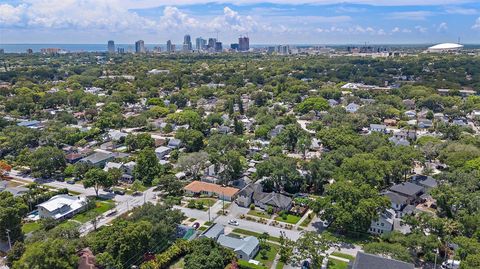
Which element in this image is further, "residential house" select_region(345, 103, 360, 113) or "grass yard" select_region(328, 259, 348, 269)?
"residential house" select_region(345, 103, 360, 113)

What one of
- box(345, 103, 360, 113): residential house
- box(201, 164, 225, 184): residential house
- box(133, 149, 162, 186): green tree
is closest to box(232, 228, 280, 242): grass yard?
box(201, 164, 225, 184): residential house

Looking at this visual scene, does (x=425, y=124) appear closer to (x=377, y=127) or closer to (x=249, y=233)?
(x=377, y=127)

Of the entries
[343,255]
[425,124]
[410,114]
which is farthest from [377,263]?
[410,114]

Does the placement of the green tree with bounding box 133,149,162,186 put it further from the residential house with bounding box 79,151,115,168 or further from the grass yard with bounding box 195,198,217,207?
the grass yard with bounding box 195,198,217,207

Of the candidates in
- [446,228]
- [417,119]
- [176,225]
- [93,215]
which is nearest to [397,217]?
[446,228]

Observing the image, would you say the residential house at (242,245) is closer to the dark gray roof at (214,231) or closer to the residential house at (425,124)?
the dark gray roof at (214,231)

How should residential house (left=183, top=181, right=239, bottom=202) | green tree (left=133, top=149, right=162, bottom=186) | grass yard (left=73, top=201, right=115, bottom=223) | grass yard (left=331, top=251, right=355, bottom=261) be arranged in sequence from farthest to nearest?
green tree (left=133, top=149, right=162, bottom=186) → residential house (left=183, top=181, right=239, bottom=202) → grass yard (left=73, top=201, right=115, bottom=223) → grass yard (left=331, top=251, right=355, bottom=261)
